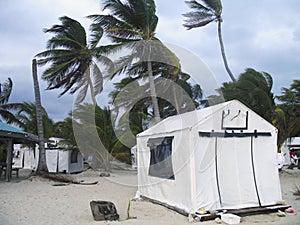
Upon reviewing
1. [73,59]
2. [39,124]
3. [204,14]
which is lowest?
[39,124]

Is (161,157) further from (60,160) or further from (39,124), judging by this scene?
(60,160)

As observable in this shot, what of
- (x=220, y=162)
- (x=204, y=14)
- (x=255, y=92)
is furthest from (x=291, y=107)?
(x=220, y=162)

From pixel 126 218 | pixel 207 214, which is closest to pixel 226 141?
pixel 207 214

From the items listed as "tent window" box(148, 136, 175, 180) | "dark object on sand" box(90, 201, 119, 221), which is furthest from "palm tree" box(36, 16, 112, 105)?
"dark object on sand" box(90, 201, 119, 221)

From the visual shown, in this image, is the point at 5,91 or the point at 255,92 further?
the point at 5,91

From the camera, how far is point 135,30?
19609 mm

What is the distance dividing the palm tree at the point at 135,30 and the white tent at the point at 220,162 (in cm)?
1144

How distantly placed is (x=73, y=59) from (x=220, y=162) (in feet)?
57.8

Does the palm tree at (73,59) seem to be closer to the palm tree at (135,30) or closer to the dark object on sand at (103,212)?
the palm tree at (135,30)

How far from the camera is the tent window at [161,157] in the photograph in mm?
7965

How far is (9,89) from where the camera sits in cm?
2280

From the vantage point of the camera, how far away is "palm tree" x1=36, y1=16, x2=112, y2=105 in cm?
2205

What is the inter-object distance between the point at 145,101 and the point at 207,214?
57.7 ft

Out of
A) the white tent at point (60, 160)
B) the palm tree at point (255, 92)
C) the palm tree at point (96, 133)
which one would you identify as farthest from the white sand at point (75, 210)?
the white tent at point (60, 160)
